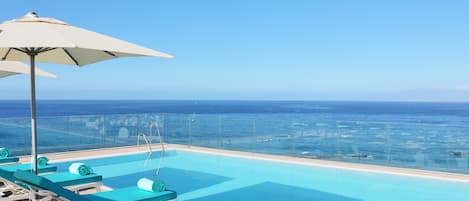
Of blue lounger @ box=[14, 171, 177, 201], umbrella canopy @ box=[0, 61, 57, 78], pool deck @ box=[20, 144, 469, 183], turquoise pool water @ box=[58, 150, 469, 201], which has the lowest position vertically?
turquoise pool water @ box=[58, 150, 469, 201]

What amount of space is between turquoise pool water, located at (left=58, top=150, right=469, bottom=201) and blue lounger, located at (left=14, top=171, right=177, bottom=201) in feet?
5.57

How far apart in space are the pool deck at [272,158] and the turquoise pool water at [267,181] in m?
0.20

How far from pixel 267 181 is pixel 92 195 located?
3855 mm

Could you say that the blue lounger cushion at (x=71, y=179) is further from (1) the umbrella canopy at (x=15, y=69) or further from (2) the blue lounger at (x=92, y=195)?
(1) the umbrella canopy at (x=15, y=69)

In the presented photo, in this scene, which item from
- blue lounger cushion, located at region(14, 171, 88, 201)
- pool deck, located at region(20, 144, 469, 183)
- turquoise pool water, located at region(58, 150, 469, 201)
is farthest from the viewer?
pool deck, located at region(20, 144, 469, 183)

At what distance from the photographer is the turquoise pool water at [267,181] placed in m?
6.83

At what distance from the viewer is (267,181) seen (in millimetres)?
7949

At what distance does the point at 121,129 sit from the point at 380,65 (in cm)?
2657

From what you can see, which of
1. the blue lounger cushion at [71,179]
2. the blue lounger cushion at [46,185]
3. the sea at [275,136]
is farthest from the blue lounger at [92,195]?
the sea at [275,136]

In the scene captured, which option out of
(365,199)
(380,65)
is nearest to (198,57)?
(380,65)

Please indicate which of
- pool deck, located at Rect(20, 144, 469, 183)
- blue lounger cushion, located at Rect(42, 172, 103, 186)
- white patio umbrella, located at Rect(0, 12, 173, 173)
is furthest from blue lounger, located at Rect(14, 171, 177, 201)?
pool deck, located at Rect(20, 144, 469, 183)

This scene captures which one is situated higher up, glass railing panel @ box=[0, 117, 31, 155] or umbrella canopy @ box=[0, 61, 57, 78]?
umbrella canopy @ box=[0, 61, 57, 78]

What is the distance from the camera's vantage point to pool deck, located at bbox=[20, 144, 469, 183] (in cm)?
813

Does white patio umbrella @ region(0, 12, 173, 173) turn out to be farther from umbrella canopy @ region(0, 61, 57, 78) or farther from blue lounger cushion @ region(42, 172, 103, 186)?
blue lounger cushion @ region(42, 172, 103, 186)
